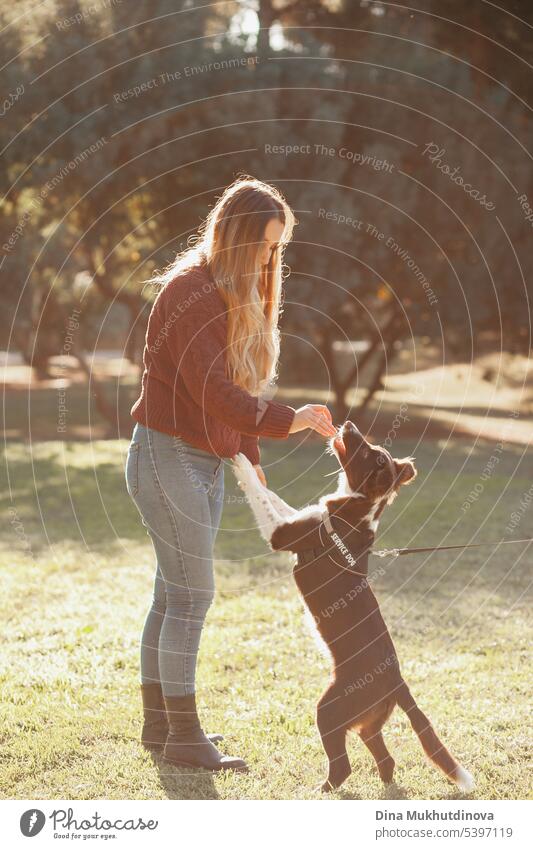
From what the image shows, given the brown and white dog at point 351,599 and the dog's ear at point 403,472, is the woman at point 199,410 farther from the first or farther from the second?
the dog's ear at point 403,472

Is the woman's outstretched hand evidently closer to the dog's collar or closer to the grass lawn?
the dog's collar

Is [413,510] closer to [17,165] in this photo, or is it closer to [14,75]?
[17,165]

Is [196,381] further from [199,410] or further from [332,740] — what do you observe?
[332,740]

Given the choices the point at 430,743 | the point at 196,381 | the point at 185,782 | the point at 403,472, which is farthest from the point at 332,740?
the point at 196,381

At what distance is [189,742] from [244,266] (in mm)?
2527

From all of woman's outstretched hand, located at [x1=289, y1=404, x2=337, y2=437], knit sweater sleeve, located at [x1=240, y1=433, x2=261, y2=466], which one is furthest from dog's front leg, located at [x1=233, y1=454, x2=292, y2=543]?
woman's outstretched hand, located at [x1=289, y1=404, x2=337, y2=437]

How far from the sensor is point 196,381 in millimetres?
4312

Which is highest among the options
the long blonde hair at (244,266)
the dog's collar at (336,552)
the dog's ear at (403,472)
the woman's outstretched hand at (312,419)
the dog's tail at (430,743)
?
the long blonde hair at (244,266)

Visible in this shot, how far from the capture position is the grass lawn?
15.9 feet

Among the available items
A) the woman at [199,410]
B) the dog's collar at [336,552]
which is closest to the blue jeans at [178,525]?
the woman at [199,410]

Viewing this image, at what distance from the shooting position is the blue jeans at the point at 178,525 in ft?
15.1

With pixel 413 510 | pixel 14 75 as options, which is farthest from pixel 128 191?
pixel 413 510
